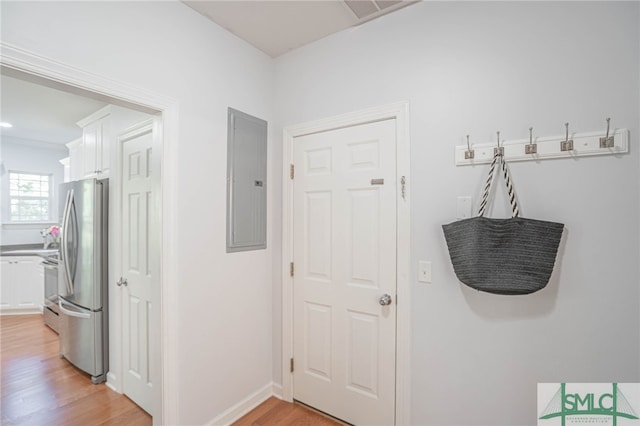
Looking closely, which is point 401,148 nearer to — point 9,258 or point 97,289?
point 97,289

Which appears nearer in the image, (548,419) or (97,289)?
(548,419)

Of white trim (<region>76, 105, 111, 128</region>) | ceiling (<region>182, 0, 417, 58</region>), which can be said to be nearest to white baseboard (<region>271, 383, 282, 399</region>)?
ceiling (<region>182, 0, 417, 58</region>)

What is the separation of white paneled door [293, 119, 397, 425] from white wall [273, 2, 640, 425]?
0.18m

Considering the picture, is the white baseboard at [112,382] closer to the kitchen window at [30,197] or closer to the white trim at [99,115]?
the white trim at [99,115]

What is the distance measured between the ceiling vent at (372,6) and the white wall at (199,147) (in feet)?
2.75

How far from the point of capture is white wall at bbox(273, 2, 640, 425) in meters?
1.31

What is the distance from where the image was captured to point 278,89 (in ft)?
7.84

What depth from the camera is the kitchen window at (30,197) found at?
4.79 m

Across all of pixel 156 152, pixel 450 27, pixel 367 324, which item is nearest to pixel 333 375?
pixel 367 324

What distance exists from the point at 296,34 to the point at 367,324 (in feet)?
6.71

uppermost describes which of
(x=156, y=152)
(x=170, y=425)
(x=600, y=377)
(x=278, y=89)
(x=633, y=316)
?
(x=278, y=89)

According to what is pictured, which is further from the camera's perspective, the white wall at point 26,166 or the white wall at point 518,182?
the white wall at point 26,166

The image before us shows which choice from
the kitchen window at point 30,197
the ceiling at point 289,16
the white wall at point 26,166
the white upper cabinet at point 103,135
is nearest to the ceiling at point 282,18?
the ceiling at point 289,16

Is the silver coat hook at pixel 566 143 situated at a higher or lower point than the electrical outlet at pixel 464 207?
higher
